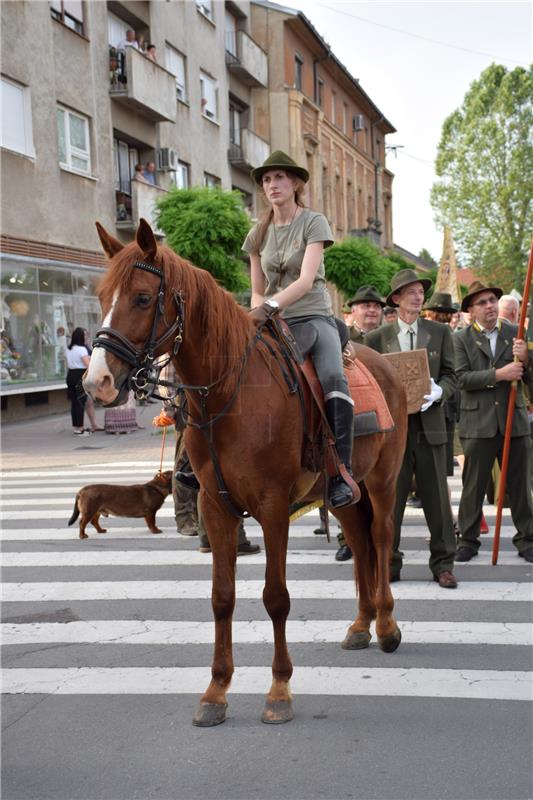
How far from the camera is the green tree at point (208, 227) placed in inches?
754

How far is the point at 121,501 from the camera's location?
9.04 metres

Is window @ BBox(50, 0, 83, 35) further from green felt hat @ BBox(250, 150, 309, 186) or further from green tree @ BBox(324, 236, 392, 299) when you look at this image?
green felt hat @ BBox(250, 150, 309, 186)

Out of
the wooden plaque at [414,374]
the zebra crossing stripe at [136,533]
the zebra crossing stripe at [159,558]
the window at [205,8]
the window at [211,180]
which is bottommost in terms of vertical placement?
the zebra crossing stripe at [136,533]

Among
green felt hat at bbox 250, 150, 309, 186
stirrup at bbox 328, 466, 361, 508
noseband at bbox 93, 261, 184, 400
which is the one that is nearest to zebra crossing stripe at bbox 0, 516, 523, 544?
stirrup at bbox 328, 466, 361, 508

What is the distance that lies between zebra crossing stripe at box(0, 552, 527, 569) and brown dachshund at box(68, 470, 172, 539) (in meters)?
0.61

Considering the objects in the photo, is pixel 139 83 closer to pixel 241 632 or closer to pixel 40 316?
pixel 40 316

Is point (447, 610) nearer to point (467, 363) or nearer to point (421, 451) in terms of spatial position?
point (421, 451)

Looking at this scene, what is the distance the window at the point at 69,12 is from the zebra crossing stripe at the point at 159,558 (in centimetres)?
1784

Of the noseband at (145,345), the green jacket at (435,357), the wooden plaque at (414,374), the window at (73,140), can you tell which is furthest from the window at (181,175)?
the noseband at (145,345)

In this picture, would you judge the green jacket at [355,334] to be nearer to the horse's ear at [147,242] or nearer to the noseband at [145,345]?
the noseband at [145,345]

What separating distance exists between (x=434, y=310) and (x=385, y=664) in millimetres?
5061

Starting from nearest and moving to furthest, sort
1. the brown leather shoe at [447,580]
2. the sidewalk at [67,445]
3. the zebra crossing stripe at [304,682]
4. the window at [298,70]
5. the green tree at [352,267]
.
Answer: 1. the zebra crossing stripe at [304,682]
2. the brown leather shoe at [447,580]
3. the sidewalk at [67,445]
4. the green tree at [352,267]
5. the window at [298,70]

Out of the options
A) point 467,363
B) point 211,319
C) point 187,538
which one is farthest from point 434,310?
point 211,319

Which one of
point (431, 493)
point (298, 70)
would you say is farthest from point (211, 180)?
point (431, 493)
